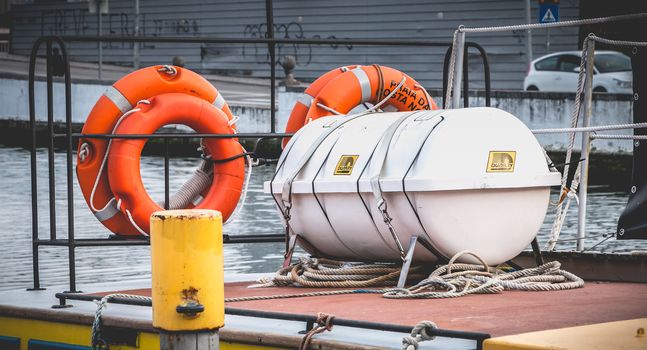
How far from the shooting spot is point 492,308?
4633 mm

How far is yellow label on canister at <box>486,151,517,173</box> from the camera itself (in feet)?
17.5

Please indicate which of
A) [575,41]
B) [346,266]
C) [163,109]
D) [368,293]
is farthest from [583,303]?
[575,41]

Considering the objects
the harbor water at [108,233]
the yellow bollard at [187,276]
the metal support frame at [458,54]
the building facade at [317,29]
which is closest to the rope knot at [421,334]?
the yellow bollard at [187,276]

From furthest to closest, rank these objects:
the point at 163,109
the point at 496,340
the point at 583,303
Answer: the point at 163,109, the point at 583,303, the point at 496,340

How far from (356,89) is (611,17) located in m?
2.50

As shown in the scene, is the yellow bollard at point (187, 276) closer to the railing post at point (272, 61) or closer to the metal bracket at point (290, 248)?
the metal bracket at point (290, 248)

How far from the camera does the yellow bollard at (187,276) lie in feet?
11.2

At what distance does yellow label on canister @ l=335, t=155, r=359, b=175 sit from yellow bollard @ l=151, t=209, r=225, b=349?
7.21ft

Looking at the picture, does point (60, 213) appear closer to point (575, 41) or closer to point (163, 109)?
point (163, 109)

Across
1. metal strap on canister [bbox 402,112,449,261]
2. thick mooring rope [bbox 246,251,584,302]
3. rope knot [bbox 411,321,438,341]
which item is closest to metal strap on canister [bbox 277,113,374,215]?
thick mooring rope [bbox 246,251,584,302]

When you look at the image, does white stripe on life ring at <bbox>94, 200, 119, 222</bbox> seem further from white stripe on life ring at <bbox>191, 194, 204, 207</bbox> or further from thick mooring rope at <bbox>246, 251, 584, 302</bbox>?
thick mooring rope at <bbox>246, 251, 584, 302</bbox>

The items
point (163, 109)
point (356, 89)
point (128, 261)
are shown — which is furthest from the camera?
point (128, 261)

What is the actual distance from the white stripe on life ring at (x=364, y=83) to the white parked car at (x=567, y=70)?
59.8 ft

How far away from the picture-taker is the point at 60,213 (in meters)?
14.6
